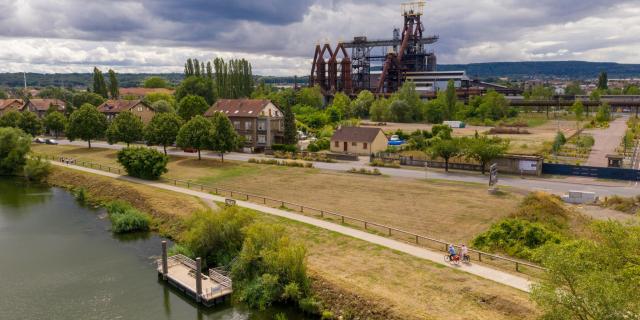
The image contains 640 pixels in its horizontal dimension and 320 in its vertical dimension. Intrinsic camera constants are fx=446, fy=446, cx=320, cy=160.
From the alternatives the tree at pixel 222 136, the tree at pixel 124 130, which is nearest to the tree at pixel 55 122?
the tree at pixel 124 130

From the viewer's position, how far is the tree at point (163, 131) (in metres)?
66.6

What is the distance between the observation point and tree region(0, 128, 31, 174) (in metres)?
61.7

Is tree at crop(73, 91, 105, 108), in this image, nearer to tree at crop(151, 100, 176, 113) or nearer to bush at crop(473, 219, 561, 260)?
tree at crop(151, 100, 176, 113)

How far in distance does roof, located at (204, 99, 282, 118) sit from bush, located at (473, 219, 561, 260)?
49.9m

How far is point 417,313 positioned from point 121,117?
64569mm

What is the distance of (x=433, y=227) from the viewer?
34.0m

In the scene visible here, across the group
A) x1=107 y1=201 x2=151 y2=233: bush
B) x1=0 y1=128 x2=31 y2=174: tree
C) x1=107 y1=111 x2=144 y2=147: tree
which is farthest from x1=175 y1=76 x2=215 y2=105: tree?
x1=107 y1=201 x2=151 y2=233: bush

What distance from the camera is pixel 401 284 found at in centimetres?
2430

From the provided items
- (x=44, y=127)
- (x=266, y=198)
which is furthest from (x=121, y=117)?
(x=266, y=198)

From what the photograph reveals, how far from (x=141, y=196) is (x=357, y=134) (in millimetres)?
35996

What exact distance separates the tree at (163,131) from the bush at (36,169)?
45.1ft

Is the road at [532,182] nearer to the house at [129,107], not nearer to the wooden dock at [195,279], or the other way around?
the wooden dock at [195,279]

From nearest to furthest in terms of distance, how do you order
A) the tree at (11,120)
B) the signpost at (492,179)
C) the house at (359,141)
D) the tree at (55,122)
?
1. the signpost at (492,179)
2. the house at (359,141)
3. the tree at (11,120)
4. the tree at (55,122)

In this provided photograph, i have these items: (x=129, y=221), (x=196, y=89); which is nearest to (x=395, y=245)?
(x=129, y=221)
